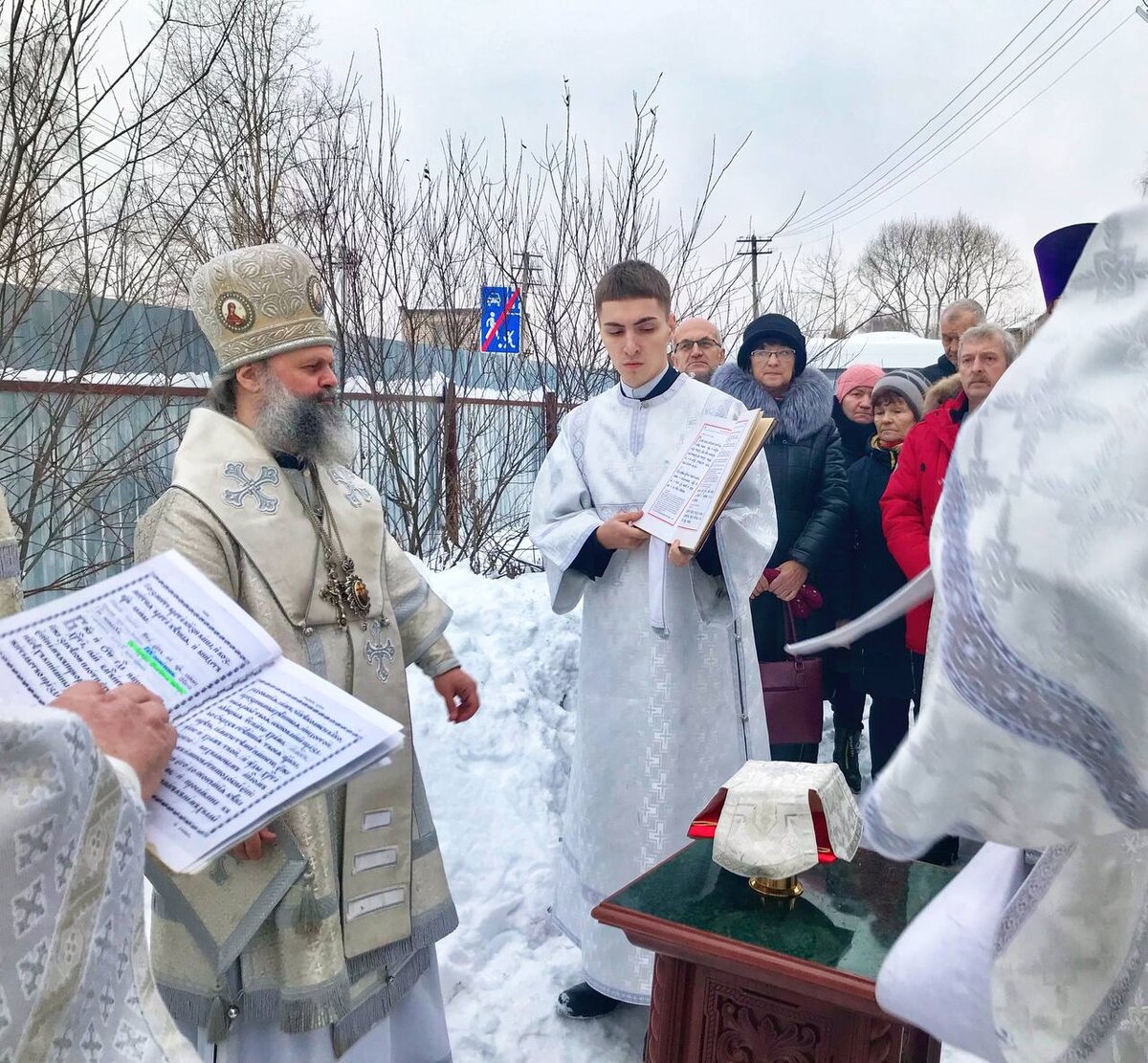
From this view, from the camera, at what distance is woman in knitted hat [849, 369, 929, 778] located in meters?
4.14

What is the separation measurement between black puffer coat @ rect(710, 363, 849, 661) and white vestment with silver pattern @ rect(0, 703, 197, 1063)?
3.32 m

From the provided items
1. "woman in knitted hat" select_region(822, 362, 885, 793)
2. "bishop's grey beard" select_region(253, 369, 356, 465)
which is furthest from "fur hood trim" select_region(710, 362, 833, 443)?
"bishop's grey beard" select_region(253, 369, 356, 465)

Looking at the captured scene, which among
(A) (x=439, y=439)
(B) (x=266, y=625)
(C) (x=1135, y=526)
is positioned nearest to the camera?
(C) (x=1135, y=526)

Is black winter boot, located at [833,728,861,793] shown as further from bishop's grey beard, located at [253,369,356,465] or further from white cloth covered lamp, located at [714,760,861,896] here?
bishop's grey beard, located at [253,369,356,465]

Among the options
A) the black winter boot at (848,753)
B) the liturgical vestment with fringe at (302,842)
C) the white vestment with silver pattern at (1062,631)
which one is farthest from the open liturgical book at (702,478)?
the black winter boot at (848,753)

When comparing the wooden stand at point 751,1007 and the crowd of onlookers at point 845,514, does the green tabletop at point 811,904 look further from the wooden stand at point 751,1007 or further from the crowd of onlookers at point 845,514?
the crowd of onlookers at point 845,514

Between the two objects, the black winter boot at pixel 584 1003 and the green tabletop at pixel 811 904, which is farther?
the black winter boot at pixel 584 1003

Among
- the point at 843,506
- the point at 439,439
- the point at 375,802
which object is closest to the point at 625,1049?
the point at 375,802

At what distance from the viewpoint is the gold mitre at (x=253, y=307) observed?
7.82 ft

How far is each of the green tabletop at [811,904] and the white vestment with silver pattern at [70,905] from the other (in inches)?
43.6

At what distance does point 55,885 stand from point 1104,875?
3.51 feet

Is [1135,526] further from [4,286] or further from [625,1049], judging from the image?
[4,286]

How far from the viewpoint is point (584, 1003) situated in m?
2.91

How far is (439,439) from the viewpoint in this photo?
272 inches
